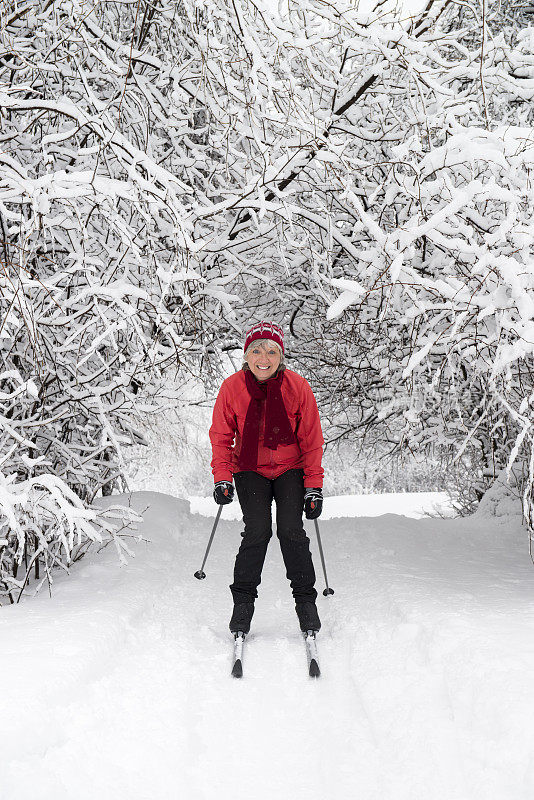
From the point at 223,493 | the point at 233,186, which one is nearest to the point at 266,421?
the point at 223,493

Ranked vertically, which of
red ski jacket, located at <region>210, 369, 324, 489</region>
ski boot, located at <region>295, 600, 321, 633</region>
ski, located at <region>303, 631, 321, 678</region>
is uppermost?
red ski jacket, located at <region>210, 369, 324, 489</region>

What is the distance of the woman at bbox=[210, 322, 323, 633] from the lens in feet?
12.0

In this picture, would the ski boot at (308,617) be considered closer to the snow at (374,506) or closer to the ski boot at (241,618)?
the ski boot at (241,618)

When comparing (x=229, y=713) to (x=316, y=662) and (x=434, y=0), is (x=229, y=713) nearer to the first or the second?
(x=316, y=662)

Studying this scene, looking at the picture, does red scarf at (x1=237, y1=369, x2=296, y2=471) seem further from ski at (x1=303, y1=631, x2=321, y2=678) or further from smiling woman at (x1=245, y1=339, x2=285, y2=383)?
ski at (x1=303, y1=631, x2=321, y2=678)

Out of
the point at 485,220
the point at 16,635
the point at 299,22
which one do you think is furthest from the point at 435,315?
the point at 16,635

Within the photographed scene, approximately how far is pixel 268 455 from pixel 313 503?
39 cm

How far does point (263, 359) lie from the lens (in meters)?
3.64

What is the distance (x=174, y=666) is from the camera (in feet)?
10.5

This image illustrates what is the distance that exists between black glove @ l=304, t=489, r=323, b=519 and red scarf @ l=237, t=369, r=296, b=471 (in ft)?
1.05

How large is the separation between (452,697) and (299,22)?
3.55m

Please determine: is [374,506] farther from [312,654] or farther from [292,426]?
[312,654]

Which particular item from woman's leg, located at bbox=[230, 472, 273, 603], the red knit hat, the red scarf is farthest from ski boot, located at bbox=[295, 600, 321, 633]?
the red knit hat

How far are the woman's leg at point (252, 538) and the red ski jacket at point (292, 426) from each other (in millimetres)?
92
